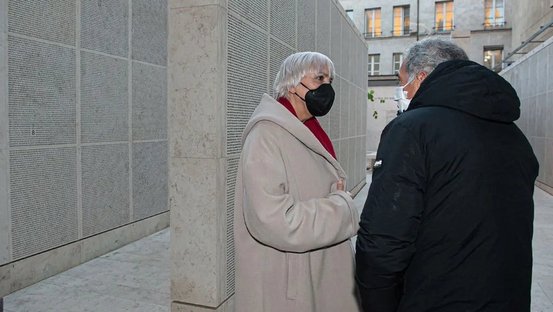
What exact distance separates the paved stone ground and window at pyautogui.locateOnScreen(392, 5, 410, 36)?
2717cm

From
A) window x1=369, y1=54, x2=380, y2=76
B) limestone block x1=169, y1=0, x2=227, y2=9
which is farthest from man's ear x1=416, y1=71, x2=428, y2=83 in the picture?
window x1=369, y1=54, x2=380, y2=76

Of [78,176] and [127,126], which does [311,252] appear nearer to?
[78,176]

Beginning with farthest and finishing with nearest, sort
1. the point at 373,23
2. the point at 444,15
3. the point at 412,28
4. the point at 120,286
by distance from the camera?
the point at 373,23
the point at 412,28
the point at 444,15
the point at 120,286

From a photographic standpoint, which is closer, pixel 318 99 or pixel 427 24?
pixel 318 99

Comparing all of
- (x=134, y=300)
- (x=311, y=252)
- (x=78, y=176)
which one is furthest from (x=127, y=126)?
(x=311, y=252)

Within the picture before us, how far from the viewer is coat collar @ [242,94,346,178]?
79.1 inches

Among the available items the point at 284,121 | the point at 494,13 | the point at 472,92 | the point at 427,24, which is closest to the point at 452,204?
the point at 472,92

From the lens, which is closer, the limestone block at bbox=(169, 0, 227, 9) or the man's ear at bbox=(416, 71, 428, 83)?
the man's ear at bbox=(416, 71, 428, 83)

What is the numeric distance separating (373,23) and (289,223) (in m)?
32.4

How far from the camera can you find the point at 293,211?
1.89 m

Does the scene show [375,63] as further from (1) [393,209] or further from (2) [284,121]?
(1) [393,209]

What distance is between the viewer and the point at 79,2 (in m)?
5.32

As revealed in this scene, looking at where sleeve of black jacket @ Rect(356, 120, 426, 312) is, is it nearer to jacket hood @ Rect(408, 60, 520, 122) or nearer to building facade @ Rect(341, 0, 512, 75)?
jacket hood @ Rect(408, 60, 520, 122)

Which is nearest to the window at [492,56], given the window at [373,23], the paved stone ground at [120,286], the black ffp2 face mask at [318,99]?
the window at [373,23]
